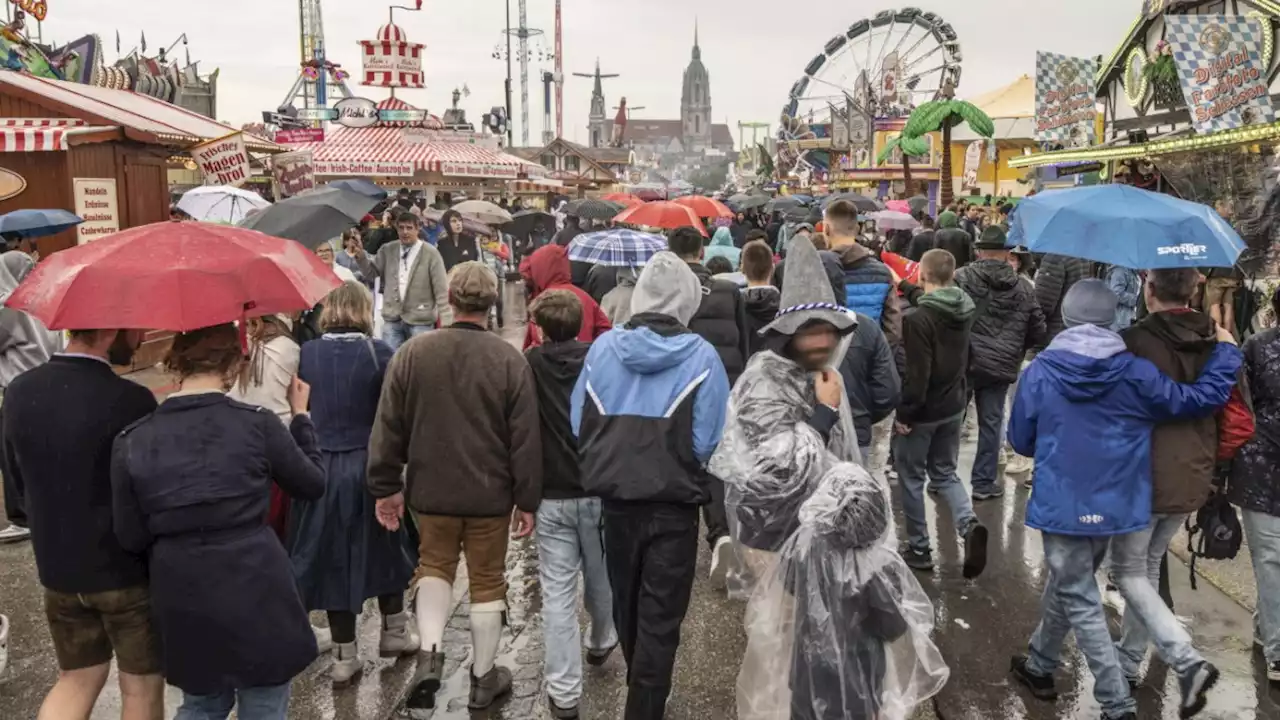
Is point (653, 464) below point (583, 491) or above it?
above

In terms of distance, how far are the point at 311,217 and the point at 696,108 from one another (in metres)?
189

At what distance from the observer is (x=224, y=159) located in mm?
9961

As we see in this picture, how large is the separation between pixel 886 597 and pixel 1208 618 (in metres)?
2.80

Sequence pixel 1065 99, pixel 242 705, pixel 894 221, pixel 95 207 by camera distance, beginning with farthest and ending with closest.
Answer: pixel 1065 99
pixel 894 221
pixel 95 207
pixel 242 705

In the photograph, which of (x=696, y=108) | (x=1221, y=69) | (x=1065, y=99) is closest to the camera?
(x=1221, y=69)

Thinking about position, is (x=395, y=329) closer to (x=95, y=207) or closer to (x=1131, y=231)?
(x=95, y=207)

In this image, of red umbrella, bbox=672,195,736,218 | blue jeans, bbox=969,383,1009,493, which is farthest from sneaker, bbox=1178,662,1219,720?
red umbrella, bbox=672,195,736,218

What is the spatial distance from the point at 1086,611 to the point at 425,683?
2.60 metres

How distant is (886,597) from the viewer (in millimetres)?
2959

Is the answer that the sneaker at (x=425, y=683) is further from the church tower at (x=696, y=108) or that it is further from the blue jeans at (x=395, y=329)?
the church tower at (x=696, y=108)

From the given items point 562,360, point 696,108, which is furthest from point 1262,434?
point 696,108

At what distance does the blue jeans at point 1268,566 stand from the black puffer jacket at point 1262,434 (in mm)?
56

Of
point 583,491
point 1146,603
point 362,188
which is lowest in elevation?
point 1146,603

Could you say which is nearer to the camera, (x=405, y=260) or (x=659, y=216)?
(x=405, y=260)
